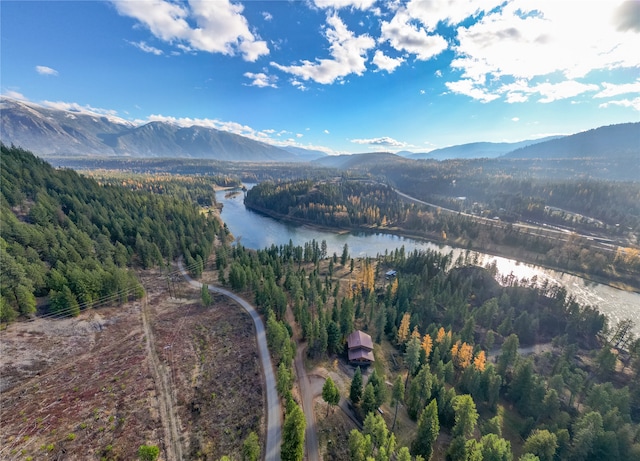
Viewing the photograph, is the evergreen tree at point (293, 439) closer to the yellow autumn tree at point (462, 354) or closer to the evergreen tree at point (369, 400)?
the evergreen tree at point (369, 400)

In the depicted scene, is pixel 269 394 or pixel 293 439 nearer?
pixel 293 439

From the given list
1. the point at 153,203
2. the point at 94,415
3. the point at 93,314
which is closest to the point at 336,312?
the point at 94,415

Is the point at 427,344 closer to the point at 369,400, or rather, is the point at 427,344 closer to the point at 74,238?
the point at 369,400

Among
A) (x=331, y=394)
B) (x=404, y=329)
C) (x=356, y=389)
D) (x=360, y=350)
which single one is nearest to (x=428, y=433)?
(x=356, y=389)

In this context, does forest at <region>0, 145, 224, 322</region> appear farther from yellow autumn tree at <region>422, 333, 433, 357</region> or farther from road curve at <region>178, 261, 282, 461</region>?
yellow autumn tree at <region>422, 333, 433, 357</region>

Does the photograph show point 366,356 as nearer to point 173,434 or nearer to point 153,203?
point 173,434

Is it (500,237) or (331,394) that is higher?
(331,394)
